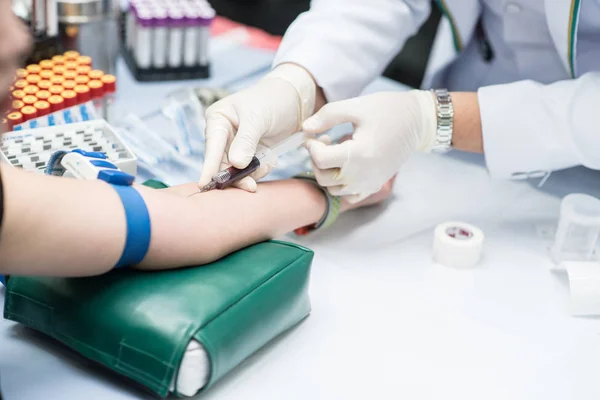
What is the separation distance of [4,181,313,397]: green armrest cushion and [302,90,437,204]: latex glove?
0.76 feet

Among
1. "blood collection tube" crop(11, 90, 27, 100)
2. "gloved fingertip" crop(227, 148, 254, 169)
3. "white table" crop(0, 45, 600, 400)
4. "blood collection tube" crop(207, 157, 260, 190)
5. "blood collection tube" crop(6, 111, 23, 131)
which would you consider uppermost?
"gloved fingertip" crop(227, 148, 254, 169)

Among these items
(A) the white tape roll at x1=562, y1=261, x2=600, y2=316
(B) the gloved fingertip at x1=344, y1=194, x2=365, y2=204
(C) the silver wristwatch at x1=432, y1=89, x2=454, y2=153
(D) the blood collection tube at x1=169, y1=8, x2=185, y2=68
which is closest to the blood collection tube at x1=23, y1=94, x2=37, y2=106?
(D) the blood collection tube at x1=169, y1=8, x2=185, y2=68

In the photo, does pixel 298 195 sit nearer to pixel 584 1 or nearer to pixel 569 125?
pixel 569 125

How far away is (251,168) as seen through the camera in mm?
1085

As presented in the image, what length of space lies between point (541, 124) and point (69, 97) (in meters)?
0.83

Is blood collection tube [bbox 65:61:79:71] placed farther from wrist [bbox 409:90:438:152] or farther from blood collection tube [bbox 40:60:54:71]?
wrist [bbox 409:90:438:152]

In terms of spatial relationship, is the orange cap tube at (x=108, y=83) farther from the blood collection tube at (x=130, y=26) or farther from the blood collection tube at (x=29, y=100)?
the blood collection tube at (x=130, y=26)

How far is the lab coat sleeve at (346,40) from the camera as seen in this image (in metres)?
1.30

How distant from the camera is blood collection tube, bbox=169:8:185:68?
1.56 metres

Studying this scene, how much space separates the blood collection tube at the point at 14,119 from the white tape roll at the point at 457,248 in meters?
0.73

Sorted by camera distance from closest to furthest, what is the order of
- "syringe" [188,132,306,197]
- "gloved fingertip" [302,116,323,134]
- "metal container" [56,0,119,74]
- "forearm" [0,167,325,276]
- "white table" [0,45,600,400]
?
"forearm" [0,167,325,276] < "white table" [0,45,600,400] < "syringe" [188,132,306,197] < "gloved fingertip" [302,116,323,134] < "metal container" [56,0,119,74]

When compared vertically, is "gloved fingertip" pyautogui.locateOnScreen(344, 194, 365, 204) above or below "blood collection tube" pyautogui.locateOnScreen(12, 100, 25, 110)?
below

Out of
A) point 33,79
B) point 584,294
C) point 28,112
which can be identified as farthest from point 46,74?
point 584,294

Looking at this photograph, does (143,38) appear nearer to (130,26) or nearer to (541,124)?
(130,26)
